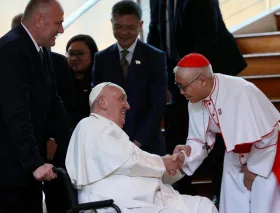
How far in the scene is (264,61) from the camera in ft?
22.5

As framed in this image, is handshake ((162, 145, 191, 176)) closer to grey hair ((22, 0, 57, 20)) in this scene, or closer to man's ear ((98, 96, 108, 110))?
man's ear ((98, 96, 108, 110))

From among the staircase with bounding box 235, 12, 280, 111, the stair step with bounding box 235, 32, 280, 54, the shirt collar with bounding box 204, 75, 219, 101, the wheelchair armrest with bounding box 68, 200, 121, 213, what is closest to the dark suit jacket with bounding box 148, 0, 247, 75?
the shirt collar with bounding box 204, 75, 219, 101

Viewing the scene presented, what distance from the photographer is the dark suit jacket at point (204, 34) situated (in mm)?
5234

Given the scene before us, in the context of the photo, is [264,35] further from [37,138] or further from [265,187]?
[37,138]

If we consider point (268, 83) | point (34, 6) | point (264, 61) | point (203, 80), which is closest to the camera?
point (34, 6)

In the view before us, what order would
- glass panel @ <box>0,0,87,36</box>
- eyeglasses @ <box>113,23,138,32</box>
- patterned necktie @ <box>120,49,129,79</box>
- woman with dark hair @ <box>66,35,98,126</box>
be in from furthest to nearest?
glass panel @ <box>0,0,87,36</box>, woman with dark hair @ <box>66,35,98,126</box>, patterned necktie @ <box>120,49,129,79</box>, eyeglasses @ <box>113,23,138,32</box>

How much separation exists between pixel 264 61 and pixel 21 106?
356 centimetres

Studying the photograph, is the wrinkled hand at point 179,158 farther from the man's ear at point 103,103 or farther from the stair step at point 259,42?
the stair step at point 259,42

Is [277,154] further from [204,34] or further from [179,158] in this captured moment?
[204,34]

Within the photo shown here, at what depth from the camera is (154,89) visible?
16.0ft

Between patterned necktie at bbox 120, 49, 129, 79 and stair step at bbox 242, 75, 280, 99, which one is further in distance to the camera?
stair step at bbox 242, 75, 280, 99

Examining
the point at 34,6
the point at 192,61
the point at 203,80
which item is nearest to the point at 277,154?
the point at 203,80

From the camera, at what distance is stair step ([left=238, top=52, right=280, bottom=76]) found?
6.85 m

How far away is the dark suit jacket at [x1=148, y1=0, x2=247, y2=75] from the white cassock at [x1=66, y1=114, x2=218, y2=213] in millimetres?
1567
